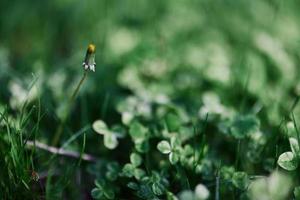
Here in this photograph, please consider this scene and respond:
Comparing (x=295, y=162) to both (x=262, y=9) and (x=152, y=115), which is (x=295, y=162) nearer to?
(x=152, y=115)

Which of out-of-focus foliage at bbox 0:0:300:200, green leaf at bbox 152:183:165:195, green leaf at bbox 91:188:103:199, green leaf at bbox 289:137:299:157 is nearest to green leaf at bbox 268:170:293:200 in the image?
out-of-focus foliage at bbox 0:0:300:200

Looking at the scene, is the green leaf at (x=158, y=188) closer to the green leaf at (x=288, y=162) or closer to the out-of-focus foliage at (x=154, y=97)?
the out-of-focus foliage at (x=154, y=97)

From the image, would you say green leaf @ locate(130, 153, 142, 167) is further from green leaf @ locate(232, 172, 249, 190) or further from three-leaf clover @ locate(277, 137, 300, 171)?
three-leaf clover @ locate(277, 137, 300, 171)

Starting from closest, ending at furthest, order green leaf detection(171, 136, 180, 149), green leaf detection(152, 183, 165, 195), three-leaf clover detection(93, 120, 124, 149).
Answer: green leaf detection(152, 183, 165, 195), green leaf detection(171, 136, 180, 149), three-leaf clover detection(93, 120, 124, 149)

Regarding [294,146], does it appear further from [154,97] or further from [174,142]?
[154,97]

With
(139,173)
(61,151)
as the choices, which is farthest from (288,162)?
(61,151)

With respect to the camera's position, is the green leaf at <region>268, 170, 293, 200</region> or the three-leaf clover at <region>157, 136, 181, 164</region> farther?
the three-leaf clover at <region>157, 136, 181, 164</region>
